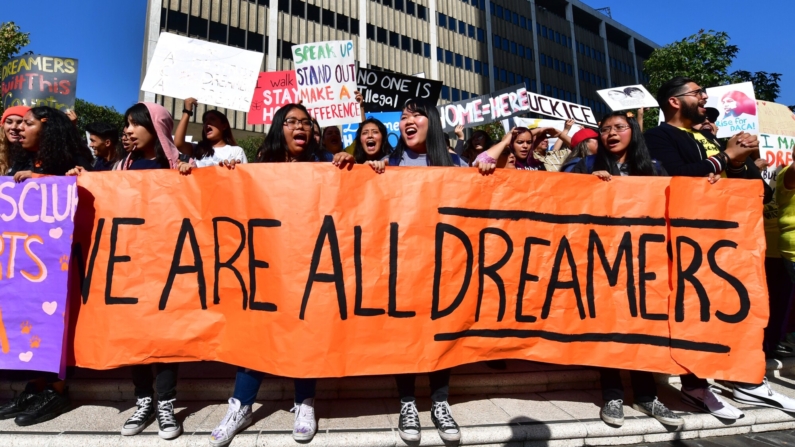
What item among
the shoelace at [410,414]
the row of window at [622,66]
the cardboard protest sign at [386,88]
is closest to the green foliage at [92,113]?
the cardboard protest sign at [386,88]

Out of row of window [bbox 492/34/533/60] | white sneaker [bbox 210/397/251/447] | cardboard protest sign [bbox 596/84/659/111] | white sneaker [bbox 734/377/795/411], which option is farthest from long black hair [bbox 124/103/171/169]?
row of window [bbox 492/34/533/60]

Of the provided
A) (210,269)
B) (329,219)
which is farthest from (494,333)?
(210,269)

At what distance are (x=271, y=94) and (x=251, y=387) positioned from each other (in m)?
4.88

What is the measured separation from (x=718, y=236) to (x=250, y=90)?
15.0ft

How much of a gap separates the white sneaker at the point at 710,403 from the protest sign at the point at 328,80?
432 centimetres

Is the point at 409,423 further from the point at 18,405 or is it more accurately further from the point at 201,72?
the point at 201,72

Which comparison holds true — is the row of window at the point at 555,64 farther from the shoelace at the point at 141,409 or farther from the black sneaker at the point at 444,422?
the shoelace at the point at 141,409

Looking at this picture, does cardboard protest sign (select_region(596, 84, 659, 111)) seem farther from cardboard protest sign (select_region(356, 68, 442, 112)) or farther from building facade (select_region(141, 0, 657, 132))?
building facade (select_region(141, 0, 657, 132))

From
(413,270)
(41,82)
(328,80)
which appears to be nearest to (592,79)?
(328,80)

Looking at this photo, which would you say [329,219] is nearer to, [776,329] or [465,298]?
[465,298]

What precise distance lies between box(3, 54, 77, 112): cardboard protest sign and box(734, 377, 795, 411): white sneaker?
7.02 metres

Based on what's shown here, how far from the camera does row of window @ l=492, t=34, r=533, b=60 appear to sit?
40.0 meters

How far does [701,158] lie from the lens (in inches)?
130

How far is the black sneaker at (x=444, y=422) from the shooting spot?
2.60 metres
